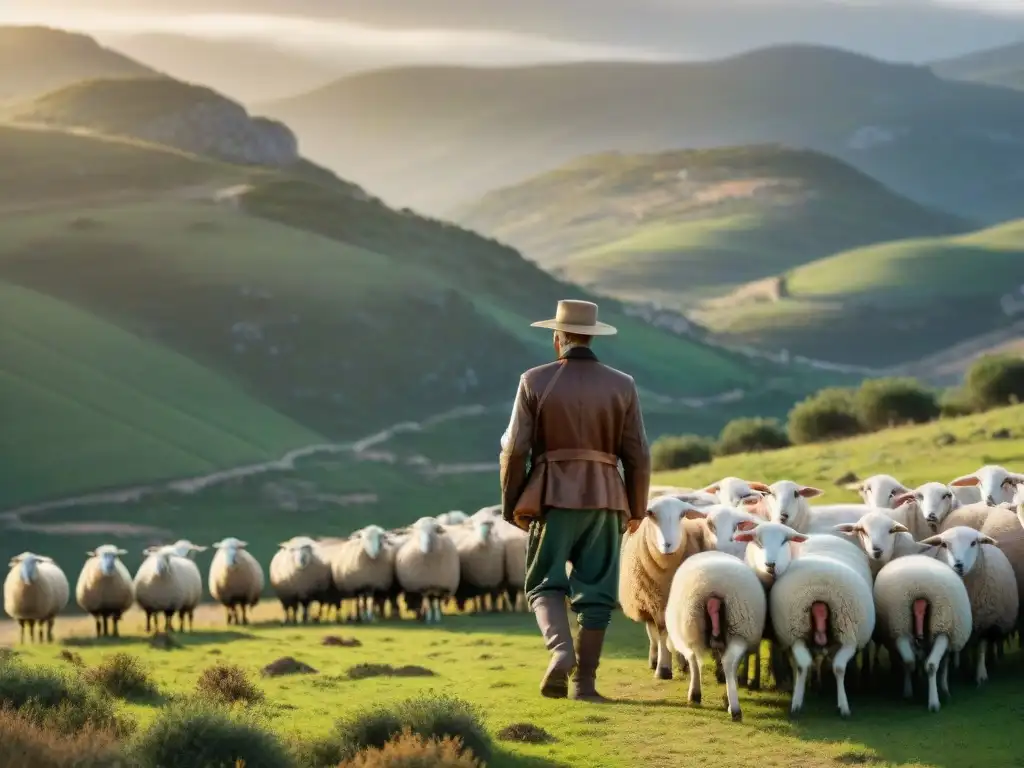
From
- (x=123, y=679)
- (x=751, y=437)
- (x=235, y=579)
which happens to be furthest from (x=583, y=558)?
(x=751, y=437)

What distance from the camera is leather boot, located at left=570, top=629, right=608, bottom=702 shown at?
1188 cm

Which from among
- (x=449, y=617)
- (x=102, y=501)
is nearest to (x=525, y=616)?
(x=449, y=617)

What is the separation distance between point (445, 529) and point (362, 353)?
70.2 metres

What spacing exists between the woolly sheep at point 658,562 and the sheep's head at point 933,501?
3.38m

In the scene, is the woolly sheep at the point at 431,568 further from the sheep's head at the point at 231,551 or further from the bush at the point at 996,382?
the bush at the point at 996,382

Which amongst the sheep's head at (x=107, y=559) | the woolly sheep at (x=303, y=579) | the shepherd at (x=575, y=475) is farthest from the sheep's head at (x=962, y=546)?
the sheep's head at (x=107, y=559)

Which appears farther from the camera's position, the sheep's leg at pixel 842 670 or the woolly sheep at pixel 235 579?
the woolly sheep at pixel 235 579

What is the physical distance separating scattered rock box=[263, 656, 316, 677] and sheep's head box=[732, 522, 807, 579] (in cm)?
563

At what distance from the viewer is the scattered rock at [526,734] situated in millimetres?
10867

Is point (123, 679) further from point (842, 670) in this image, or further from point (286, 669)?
point (842, 670)

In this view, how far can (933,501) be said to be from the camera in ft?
54.5

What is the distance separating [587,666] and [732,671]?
117 centimetres

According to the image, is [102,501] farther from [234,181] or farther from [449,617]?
[234,181]

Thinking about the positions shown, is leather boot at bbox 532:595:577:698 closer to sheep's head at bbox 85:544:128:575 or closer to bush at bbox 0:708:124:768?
bush at bbox 0:708:124:768
